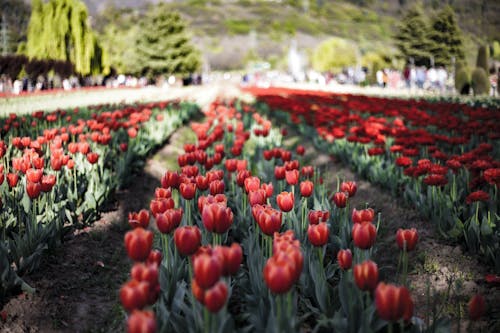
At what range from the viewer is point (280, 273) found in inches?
62.8

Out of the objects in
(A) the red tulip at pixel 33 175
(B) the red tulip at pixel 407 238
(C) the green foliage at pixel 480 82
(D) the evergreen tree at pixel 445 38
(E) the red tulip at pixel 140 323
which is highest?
(D) the evergreen tree at pixel 445 38

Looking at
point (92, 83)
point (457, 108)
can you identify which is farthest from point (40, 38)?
point (457, 108)

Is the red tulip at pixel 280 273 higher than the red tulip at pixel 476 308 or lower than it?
higher

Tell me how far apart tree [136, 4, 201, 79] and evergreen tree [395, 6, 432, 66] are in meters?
29.3

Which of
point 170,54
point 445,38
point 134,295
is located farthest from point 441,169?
point 445,38

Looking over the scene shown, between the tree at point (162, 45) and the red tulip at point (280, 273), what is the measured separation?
51.2 metres

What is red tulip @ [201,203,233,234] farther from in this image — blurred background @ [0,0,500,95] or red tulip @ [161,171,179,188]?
blurred background @ [0,0,500,95]

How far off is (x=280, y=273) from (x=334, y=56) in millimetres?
78461

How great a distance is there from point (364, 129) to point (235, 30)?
191400mm

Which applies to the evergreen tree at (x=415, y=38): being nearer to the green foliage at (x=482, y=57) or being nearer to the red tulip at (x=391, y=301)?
the green foliage at (x=482, y=57)

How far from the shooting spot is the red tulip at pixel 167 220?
2240 mm

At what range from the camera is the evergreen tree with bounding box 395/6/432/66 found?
58537mm

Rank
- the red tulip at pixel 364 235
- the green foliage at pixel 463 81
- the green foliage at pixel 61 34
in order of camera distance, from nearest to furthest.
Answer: the red tulip at pixel 364 235 < the green foliage at pixel 463 81 < the green foliage at pixel 61 34

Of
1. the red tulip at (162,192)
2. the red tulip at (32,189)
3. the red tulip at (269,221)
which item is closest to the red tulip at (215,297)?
the red tulip at (269,221)
